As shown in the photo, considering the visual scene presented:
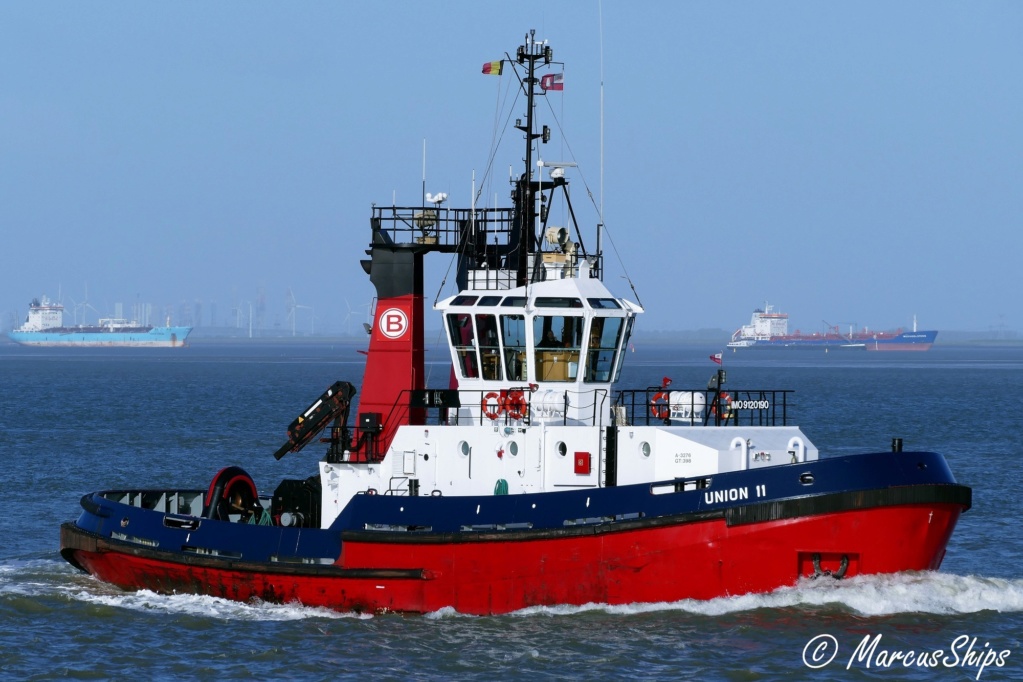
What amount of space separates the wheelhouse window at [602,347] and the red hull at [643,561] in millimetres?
2936

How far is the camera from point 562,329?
1814 centimetres

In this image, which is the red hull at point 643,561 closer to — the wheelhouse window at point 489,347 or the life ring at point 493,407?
the life ring at point 493,407

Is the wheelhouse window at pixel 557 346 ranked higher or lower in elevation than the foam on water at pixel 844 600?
higher

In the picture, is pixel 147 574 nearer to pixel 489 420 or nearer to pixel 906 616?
pixel 489 420

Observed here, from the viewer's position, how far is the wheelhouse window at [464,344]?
1861 cm

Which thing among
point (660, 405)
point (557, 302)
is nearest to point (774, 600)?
point (660, 405)

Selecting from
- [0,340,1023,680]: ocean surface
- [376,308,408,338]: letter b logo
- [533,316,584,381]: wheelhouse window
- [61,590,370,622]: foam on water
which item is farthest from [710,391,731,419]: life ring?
[61,590,370,622]: foam on water

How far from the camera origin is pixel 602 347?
1828cm

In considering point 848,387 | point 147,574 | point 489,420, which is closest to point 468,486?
point 489,420

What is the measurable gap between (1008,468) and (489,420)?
21.1m

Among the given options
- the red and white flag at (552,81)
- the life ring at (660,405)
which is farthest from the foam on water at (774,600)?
the red and white flag at (552,81)

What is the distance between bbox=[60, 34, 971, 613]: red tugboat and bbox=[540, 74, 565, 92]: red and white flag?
0.53 ft

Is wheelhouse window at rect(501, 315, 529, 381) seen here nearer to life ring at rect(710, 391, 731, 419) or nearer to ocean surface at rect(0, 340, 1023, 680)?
life ring at rect(710, 391, 731, 419)

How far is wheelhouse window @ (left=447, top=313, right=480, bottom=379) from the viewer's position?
1861 cm
